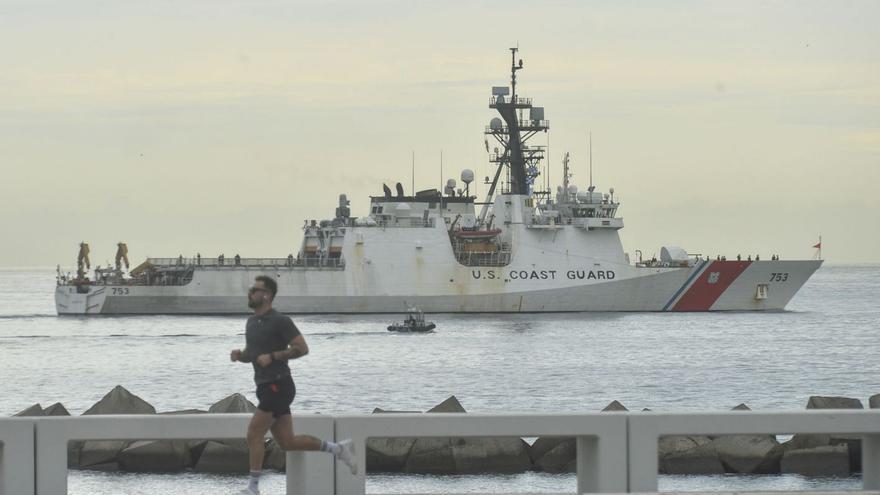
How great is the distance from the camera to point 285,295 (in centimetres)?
4769

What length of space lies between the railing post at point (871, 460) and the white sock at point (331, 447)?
119 inches

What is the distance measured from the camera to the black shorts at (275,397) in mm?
7559

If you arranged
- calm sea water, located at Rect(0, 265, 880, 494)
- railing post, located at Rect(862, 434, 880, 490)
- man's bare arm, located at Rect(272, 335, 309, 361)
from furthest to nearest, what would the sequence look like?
calm sea water, located at Rect(0, 265, 880, 494)
railing post, located at Rect(862, 434, 880, 490)
man's bare arm, located at Rect(272, 335, 309, 361)

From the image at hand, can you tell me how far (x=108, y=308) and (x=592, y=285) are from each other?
53.5 feet

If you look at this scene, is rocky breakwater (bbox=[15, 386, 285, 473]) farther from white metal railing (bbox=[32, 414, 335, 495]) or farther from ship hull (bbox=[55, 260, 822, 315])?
ship hull (bbox=[55, 260, 822, 315])

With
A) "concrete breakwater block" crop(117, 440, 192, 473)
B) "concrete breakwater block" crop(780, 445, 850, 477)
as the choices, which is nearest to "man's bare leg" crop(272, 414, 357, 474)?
"concrete breakwater block" crop(117, 440, 192, 473)

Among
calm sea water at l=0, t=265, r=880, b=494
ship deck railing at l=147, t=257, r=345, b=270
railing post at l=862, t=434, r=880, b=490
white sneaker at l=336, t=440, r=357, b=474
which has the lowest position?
calm sea water at l=0, t=265, r=880, b=494

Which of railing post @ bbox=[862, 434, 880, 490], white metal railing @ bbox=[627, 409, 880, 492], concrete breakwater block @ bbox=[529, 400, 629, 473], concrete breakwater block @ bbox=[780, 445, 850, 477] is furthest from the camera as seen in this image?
concrete breakwater block @ bbox=[529, 400, 629, 473]

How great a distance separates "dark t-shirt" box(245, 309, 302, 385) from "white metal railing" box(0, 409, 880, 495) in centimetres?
45

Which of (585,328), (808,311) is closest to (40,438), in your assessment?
(585,328)

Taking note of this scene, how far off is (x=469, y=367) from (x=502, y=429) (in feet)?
83.0

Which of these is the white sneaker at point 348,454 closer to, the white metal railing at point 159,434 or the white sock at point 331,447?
the white sock at point 331,447

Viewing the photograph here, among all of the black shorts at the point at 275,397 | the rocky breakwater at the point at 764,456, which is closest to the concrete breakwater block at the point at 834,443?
the rocky breakwater at the point at 764,456

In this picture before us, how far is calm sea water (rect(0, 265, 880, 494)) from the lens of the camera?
2455cm
